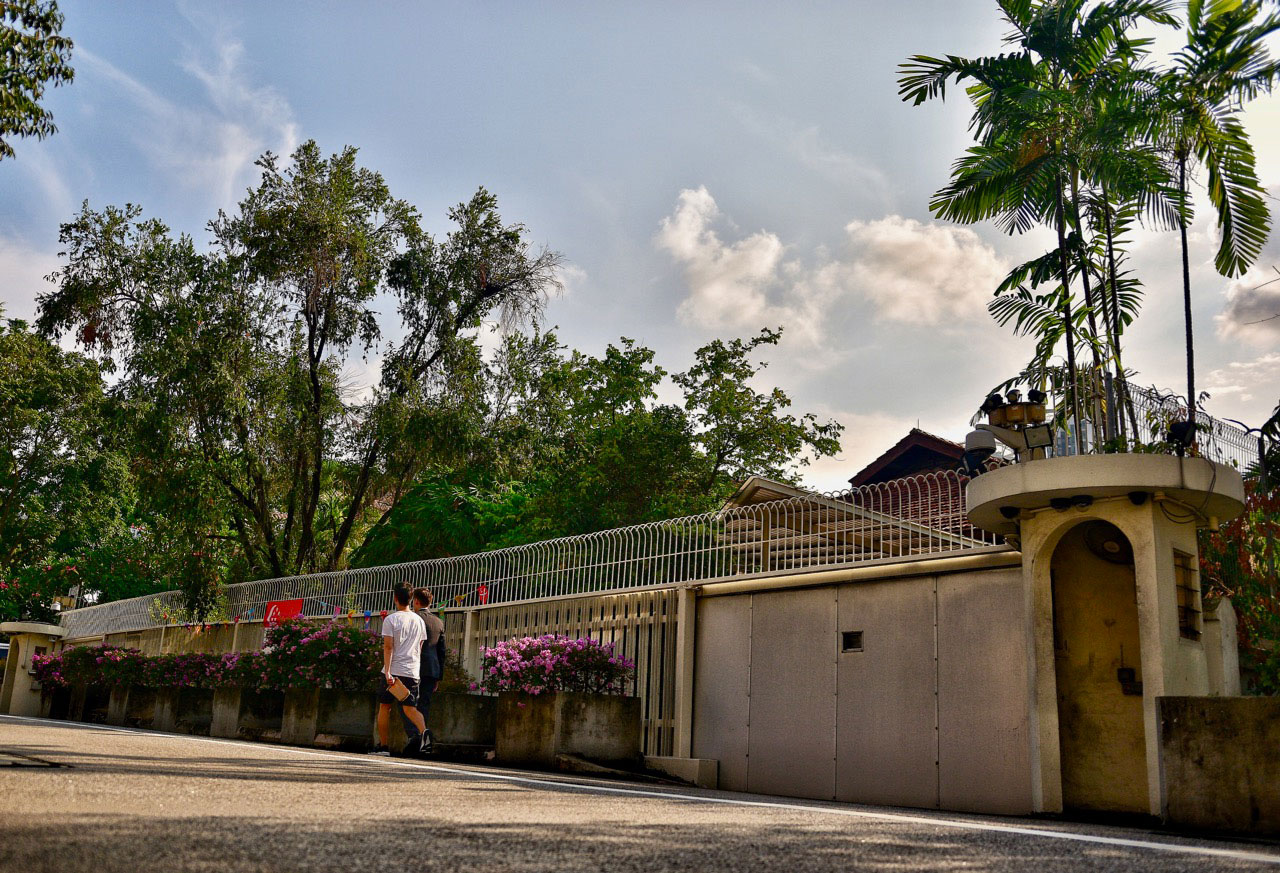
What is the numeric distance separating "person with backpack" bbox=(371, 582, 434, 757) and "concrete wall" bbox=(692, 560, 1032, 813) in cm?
359

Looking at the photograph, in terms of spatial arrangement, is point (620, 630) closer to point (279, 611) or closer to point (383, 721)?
point (383, 721)

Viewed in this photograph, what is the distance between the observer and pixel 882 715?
1136 centimetres

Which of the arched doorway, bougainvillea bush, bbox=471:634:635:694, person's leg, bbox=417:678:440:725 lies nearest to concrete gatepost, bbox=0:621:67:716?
bougainvillea bush, bbox=471:634:635:694

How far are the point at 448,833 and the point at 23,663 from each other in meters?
32.6

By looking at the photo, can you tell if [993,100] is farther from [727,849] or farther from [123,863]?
[123,863]

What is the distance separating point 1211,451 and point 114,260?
22.5 metres

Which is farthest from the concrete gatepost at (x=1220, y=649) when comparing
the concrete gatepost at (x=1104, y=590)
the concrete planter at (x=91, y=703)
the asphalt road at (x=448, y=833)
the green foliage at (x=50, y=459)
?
the green foliage at (x=50, y=459)

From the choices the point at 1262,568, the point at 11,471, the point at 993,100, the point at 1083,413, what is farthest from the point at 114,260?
the point at 1262,568

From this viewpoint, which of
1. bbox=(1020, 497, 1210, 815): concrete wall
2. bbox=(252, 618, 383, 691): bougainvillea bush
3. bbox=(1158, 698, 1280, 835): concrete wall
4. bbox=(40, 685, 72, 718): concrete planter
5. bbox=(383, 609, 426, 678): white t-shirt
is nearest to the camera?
bbox=(1158, 698, 1280, 835): concrete wall

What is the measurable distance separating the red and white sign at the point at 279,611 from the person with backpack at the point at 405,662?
10.5m

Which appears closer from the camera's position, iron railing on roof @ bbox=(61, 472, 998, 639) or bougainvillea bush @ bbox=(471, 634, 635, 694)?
iron railing on roof @ bbox=(61, 472, 998, 639)

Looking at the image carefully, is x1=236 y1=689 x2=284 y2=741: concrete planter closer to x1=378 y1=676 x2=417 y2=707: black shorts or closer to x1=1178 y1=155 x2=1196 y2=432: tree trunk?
x1=378 y1=676 x2=417 y2=707: black shorts

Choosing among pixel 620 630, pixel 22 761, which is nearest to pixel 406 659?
pixel 620 630

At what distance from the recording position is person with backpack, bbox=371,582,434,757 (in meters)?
10.9
